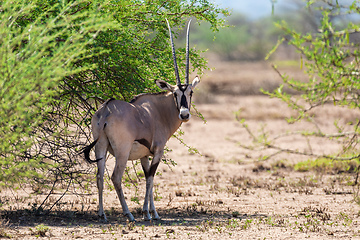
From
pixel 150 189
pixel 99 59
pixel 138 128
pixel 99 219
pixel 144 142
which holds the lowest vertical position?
pixel 99 219

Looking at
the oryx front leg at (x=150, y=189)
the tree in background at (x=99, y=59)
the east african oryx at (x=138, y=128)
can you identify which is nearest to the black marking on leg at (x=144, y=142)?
the east african oryx at (x=138, y=128)

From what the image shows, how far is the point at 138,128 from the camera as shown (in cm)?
771

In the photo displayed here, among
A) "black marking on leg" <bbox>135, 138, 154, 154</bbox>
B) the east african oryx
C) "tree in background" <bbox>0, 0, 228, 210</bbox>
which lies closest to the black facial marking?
the east african oryx

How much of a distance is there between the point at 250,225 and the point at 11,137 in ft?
12.6

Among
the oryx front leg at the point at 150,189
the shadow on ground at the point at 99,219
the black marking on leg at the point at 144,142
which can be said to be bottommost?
the shadow on ground at the point at 99,219

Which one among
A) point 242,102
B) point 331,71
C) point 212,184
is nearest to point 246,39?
point 242,102

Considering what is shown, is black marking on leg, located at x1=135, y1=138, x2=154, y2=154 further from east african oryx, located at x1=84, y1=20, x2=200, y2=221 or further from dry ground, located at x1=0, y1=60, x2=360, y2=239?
dry ground, located at x1=0, y1=60, x2=360, y2=239

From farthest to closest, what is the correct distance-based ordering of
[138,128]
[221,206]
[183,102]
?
1. [221,206]
2. [183,102]
3. [138,128]

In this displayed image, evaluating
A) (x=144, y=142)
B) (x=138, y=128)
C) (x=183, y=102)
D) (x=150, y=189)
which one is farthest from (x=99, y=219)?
(x=183, y=102)

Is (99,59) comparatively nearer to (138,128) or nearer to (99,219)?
(138,128)

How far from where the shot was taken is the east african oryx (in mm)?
7441

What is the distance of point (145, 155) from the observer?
Result: 798 centimetres

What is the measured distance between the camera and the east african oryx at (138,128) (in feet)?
24.4

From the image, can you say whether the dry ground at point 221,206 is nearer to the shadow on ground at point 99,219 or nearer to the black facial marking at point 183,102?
the shadow on ground at point 99,219
